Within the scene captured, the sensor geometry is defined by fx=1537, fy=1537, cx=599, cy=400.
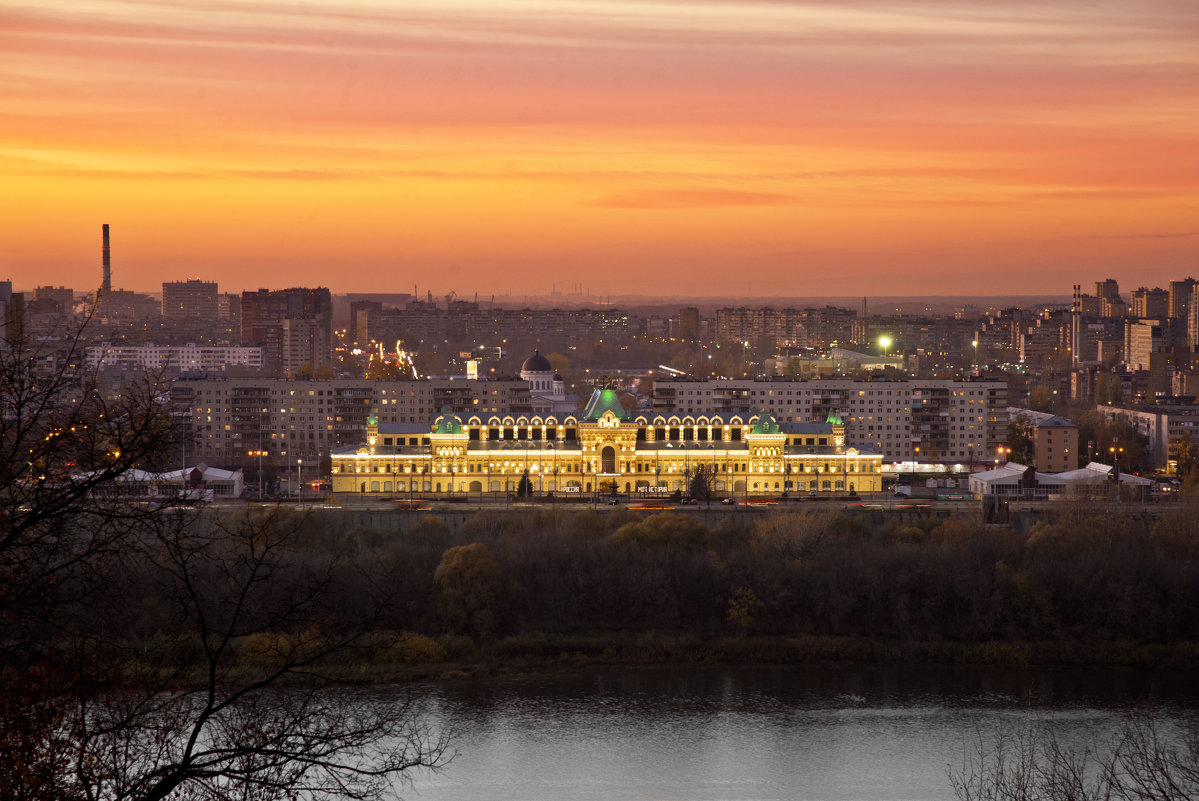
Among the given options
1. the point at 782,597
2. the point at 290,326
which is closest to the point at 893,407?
the point at 782,597

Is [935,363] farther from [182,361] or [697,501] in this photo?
[697,501]

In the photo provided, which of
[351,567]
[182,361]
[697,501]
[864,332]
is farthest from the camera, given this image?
[864,332]

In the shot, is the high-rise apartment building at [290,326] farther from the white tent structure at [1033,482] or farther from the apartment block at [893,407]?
the white tent structure at [1033,482]

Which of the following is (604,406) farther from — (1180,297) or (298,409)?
(1180,297)

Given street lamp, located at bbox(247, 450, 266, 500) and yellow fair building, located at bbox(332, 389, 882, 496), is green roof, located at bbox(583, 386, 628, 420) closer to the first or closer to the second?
yellow fair building, located at bbox(332, 389, 882, 496)

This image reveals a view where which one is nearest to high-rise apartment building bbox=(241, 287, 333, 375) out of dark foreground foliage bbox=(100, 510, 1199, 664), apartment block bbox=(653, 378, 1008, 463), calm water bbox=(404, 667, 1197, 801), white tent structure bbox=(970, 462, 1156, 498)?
apartment block bbox=(653, 378, 1008, 463)

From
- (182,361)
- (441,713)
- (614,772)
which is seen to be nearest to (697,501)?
(441,713)
